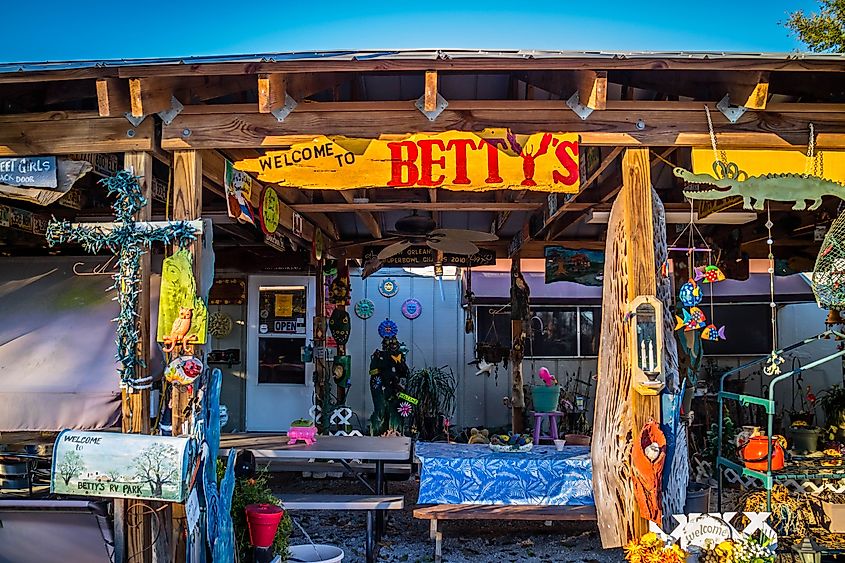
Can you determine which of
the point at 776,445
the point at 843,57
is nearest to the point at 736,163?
the point at 843,57

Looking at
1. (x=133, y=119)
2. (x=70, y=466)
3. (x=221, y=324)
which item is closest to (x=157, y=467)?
(x=70, y=466)

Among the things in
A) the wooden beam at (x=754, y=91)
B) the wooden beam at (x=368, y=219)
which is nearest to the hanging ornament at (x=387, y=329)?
the wooden beam at (x=368, y=219)

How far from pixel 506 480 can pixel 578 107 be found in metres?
3.15

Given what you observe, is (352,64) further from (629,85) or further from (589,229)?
(589,229)

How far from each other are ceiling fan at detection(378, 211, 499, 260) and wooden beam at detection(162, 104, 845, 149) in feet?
12.4

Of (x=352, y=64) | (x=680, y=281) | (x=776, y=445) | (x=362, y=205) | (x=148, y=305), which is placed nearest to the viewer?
(x=352, y=64)

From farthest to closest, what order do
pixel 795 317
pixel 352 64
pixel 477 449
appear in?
pixel 795 317 → pixel 477 449 → pixel 352 64

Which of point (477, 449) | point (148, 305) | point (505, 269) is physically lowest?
point (477, 449)

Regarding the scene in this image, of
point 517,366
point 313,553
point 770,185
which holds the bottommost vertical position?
point 313,553

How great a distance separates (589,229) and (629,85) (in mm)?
5397

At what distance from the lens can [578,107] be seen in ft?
16.6

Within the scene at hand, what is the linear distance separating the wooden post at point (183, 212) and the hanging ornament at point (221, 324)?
6.75 m

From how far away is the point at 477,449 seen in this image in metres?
7.10

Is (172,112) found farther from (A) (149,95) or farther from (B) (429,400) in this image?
(B) (429,400)
